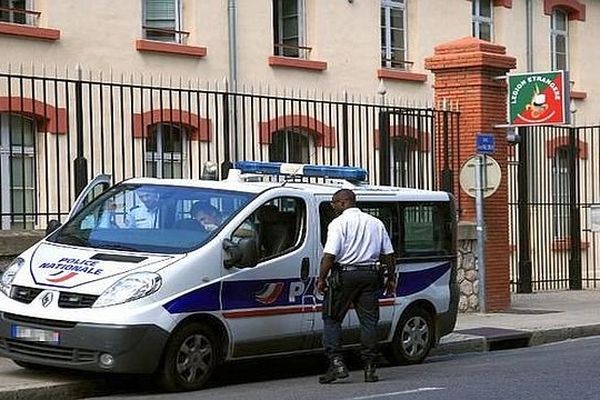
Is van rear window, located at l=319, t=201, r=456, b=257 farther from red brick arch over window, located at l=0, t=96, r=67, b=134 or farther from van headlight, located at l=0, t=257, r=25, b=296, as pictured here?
red brick arch over window, located at l=0, t=96, r=67, b=134

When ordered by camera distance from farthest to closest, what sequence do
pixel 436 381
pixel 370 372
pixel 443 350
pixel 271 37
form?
1. pixel 271 37
2. pixel 443 350
3. pixel 436 381
4. pixel 370 372

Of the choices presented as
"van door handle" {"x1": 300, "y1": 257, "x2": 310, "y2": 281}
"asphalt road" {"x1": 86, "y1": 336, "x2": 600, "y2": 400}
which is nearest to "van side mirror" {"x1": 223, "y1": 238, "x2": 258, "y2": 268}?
"van door handle" {"x1": 300, "y1": 257, "x2": 310, "y2": 281}

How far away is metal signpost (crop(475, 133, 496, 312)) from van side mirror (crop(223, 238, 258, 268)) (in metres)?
7.89

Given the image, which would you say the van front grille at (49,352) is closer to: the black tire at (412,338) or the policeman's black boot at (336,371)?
the policeman's black boot at (336,371)

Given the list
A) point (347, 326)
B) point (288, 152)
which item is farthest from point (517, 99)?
point (347, 326)

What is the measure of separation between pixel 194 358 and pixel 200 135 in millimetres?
8960

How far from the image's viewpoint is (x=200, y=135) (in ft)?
64.4

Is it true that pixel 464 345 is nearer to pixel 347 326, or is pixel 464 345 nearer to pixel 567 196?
pixel 347 326

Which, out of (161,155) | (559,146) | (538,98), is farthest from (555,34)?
(161,155)

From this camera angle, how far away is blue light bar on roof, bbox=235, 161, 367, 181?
13.0 metres

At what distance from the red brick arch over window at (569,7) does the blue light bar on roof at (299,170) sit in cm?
1591

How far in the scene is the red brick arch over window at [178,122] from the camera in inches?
734

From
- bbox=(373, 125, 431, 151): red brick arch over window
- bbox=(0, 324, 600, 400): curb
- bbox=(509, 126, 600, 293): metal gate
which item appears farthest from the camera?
bbox=(509, 126, 600, 293): metal gate

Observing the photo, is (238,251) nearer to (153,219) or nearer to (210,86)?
(153,219)
